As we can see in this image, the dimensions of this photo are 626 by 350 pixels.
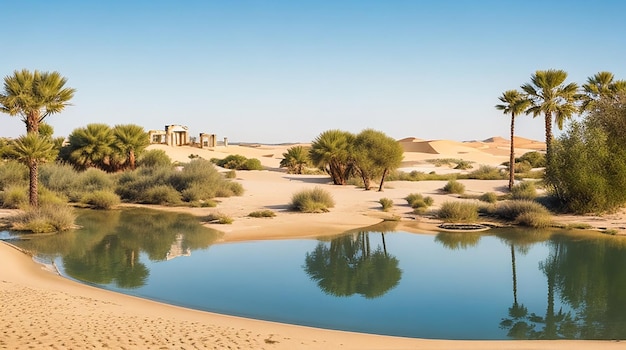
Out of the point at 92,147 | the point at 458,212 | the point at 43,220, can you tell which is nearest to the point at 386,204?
the point at 458,212

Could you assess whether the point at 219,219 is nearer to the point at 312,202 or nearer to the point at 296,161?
the point at 312,202

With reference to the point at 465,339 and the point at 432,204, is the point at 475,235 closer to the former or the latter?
the point at 432,204

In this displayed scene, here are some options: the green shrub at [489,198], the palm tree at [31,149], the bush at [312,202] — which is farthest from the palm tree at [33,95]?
the green shrub at [489,198]

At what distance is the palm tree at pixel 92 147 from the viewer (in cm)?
3631

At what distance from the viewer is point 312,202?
24.3 m

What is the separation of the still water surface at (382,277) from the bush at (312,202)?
469cm

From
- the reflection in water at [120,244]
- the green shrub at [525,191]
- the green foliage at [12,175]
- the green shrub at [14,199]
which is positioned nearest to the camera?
the reflection in water at [120,244]

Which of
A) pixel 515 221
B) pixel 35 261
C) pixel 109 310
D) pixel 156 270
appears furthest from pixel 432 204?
pixel 109 310

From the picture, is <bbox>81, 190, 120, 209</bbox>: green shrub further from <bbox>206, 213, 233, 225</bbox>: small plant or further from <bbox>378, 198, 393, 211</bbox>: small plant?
<bbox>378, 198, 393, 211</bbox>: small plant

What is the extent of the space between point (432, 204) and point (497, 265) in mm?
11675

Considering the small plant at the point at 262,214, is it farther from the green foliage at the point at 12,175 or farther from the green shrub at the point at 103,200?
the green foliage at the point at 12,175

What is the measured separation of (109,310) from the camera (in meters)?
9.00

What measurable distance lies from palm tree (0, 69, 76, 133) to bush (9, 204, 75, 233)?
350 centimetres

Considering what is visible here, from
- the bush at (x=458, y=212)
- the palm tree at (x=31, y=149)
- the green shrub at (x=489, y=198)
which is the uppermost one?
the palm tree at (x=31, y=149)
